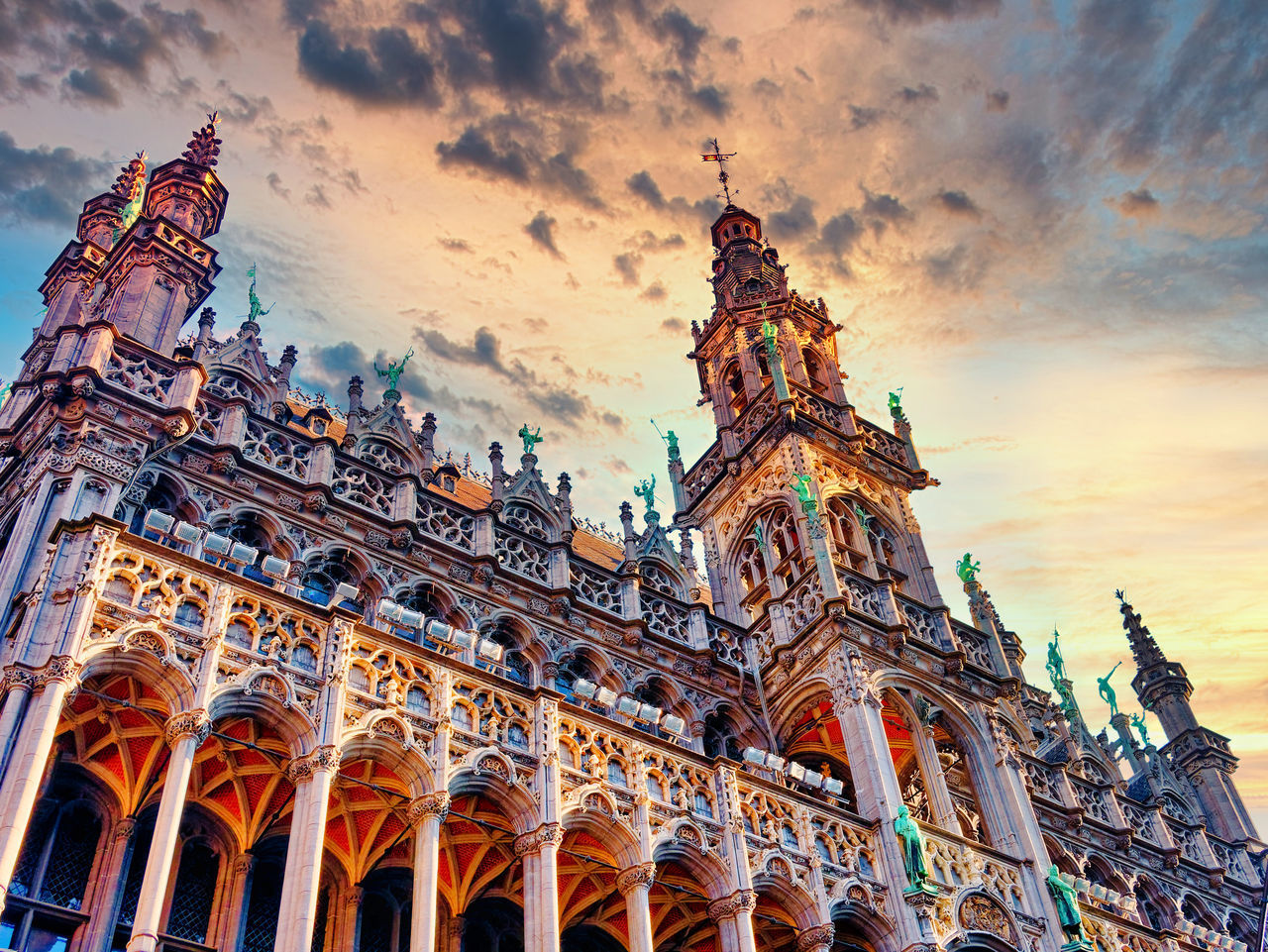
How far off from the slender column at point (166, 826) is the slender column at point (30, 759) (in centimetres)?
156

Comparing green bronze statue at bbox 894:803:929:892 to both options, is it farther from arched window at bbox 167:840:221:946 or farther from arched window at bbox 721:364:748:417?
arched window at bbox 721:364:748:417

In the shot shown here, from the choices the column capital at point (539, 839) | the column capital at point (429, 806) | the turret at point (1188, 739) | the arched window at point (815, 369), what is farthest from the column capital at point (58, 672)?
the turret at point (1188, 739)

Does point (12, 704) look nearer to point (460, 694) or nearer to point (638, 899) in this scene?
point (460, 694)

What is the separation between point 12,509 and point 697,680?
15.3m

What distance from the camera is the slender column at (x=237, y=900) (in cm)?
2019

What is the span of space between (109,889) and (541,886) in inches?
256

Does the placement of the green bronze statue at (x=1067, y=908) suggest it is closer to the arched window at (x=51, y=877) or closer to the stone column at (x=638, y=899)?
the stone column at (x=638, y=899)

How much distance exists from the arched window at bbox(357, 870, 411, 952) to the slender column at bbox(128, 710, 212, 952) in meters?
5.40

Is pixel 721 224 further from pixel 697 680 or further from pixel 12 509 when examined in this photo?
pixel 12 509

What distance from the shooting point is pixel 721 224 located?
48.9 metres

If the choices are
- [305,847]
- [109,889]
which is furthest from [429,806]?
[109,889]

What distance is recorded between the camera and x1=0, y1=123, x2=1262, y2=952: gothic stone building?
19.4 metres

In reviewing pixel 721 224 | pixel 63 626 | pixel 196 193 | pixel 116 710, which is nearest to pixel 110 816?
pixel 116 710

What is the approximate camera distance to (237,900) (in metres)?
20.7
